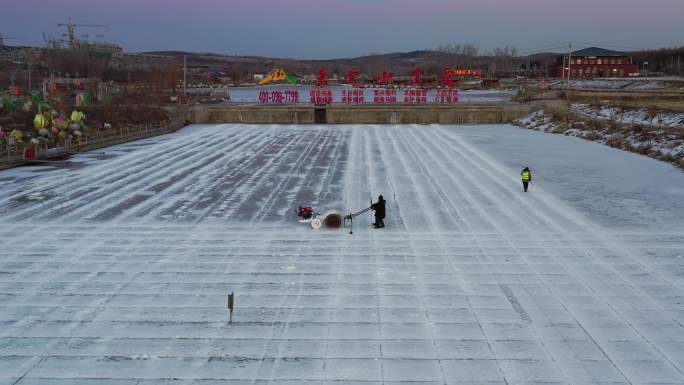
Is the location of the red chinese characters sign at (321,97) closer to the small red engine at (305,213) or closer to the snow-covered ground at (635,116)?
the snow-covered ground at (635,116)

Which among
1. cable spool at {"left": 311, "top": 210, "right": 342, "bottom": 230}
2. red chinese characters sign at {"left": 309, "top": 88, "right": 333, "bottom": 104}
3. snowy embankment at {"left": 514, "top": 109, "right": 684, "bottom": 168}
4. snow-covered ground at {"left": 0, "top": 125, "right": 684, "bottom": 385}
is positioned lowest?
snow-covered ground at {"left": 0, "top": 125, "right": 684, "bottom": 385}

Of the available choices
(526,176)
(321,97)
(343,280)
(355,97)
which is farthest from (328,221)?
(355,97)

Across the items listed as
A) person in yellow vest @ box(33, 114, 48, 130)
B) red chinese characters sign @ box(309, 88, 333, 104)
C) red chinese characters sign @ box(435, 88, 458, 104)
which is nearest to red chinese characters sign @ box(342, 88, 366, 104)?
red chinese characters sign @ box(309, 88, 333, 104)

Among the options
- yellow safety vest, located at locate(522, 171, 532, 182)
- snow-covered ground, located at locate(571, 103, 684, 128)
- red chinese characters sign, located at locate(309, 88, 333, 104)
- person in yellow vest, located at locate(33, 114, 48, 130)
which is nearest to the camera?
yellow safety vest, located at locate(522, 171, 532, 182)

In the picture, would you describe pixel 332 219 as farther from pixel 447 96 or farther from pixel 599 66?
pixel 599 66

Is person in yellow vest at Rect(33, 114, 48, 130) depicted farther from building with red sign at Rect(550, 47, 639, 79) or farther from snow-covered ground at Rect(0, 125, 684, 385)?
building with red sign at Rect(550, 47, 639, 79)

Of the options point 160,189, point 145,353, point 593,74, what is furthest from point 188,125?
point 593,74

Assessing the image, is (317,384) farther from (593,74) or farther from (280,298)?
(593,74)
